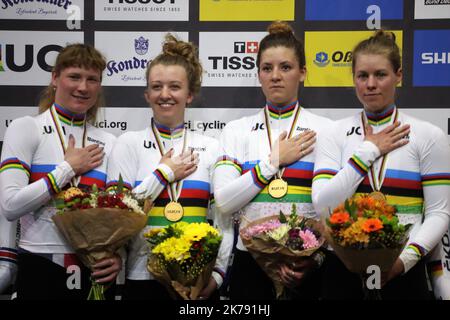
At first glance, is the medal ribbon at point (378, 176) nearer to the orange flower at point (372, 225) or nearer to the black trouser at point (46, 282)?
the orange flower at point (372, 225)

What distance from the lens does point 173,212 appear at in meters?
3.07

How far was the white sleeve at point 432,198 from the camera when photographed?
2.77 m

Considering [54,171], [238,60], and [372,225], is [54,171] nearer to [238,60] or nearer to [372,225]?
[238,60]

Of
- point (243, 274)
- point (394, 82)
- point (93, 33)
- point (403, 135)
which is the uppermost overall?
point (93, 33)

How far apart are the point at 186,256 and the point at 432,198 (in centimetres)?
122

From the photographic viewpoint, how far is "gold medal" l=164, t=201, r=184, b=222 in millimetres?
3062

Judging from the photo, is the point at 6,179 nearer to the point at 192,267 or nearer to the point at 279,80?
the point at 192,267

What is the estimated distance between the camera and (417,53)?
3.58m

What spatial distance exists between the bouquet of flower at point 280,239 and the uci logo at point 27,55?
1823 millimetres

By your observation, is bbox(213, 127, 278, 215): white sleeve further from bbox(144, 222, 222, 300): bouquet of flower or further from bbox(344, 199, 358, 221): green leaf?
bbox(344, 199, 358, 221): green leaf

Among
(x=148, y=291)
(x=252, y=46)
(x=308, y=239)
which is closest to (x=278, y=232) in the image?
(x=308, y=239)

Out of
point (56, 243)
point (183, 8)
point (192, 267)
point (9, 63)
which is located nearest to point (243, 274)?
point (192, 267)

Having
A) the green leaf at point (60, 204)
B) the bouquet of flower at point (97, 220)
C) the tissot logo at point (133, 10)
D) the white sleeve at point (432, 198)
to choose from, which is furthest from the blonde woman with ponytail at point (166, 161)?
the white sleeve at point (432, 198)

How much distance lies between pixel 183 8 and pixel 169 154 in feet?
3.49
